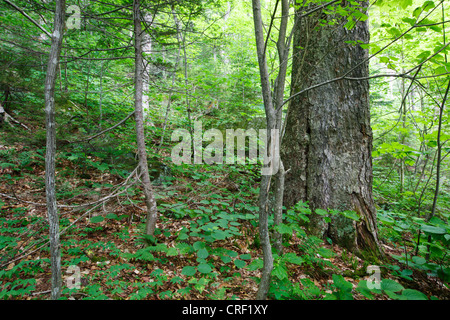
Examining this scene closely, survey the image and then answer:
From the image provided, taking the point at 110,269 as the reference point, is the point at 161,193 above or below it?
above

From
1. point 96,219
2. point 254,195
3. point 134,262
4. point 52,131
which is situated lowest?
point 134,262

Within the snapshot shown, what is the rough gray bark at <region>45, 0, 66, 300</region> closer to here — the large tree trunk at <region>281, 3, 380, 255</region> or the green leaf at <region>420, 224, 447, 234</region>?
the large tree trunk at <region>281, 3, 380, 255</region>

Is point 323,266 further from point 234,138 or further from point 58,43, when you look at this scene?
point 234,138

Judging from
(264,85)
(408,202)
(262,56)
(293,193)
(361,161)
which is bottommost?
(408,202)

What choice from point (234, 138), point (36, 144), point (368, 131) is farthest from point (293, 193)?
point (36, 144)

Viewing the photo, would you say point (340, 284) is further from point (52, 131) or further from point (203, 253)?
point (52, 131)

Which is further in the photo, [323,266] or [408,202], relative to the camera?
[408,202]

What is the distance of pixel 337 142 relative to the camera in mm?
2826

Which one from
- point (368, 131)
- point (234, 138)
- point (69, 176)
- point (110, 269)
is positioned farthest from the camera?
point (234, 138)

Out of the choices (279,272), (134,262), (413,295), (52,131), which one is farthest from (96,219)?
(413,295)

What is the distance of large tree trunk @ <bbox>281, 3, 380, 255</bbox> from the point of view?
2.76 m

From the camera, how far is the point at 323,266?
2.43 m

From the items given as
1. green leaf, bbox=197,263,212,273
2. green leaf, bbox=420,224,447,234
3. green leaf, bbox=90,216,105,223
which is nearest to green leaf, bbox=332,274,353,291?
green leaf, bbox=420,224,447,234
